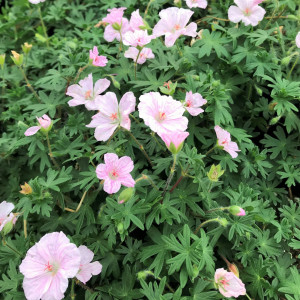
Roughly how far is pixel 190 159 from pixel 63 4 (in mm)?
1840

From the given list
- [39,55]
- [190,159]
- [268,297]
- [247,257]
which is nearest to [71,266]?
[190,159]

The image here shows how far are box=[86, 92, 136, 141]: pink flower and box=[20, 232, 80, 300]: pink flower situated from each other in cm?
47

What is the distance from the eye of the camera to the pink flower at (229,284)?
1.31 m

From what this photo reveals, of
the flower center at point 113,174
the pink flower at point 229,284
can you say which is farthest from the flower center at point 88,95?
the pink flower at point 229,284

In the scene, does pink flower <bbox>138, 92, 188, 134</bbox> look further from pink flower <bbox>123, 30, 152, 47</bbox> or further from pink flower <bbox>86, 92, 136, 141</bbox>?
pink flower <bbox>123, 30, 152, 47</bbox>

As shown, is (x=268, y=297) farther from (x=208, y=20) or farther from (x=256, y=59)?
(x=208, y=20)

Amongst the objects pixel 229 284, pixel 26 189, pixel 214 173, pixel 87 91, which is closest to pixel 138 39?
pixel 87 91

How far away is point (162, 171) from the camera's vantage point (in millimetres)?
1761

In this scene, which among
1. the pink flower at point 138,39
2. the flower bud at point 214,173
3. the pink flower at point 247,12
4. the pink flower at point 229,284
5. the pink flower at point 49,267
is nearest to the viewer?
the pink flower at point 49,267

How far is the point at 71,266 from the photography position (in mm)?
1217

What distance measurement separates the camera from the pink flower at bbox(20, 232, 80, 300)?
1.20 metres

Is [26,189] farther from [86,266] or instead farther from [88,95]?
[88,95]

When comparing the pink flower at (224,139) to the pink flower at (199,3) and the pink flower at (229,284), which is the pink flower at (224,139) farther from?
the pink flower at (199,3)

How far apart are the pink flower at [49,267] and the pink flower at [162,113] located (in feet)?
1.83
